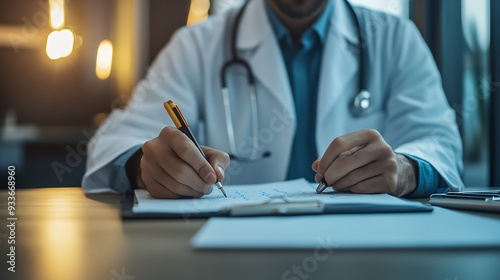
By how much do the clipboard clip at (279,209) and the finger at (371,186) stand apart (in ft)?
0.65

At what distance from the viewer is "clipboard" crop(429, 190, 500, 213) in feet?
2.24

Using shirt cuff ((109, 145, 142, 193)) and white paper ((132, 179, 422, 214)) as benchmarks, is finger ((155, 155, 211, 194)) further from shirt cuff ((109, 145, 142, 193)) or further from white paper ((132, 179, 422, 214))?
shirt cuff ((109, 145, 142, 193))

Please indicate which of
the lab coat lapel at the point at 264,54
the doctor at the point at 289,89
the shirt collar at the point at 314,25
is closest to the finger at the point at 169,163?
the doctor at the point at 289,89

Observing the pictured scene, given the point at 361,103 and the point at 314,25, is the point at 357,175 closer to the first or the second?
the point at 361,103

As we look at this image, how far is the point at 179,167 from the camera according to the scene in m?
0.81

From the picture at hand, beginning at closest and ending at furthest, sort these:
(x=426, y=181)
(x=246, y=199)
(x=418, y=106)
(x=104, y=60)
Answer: (x=246, y=199) < (x=426, y=181) < (x=418, y=106) < (x=104, y=60)

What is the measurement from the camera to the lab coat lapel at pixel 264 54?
4.54 ft

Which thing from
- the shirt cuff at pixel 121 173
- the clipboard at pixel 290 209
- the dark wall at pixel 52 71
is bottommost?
the dark wall at pixel 52 71

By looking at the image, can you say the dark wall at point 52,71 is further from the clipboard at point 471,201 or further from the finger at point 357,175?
the clipboard at point 471,201

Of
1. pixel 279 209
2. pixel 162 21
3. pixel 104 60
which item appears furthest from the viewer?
pixel 104 60

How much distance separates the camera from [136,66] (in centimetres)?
448

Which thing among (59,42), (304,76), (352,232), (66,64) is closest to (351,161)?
(352,232)

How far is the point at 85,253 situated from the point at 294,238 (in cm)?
17

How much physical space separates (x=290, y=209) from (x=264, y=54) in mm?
845
